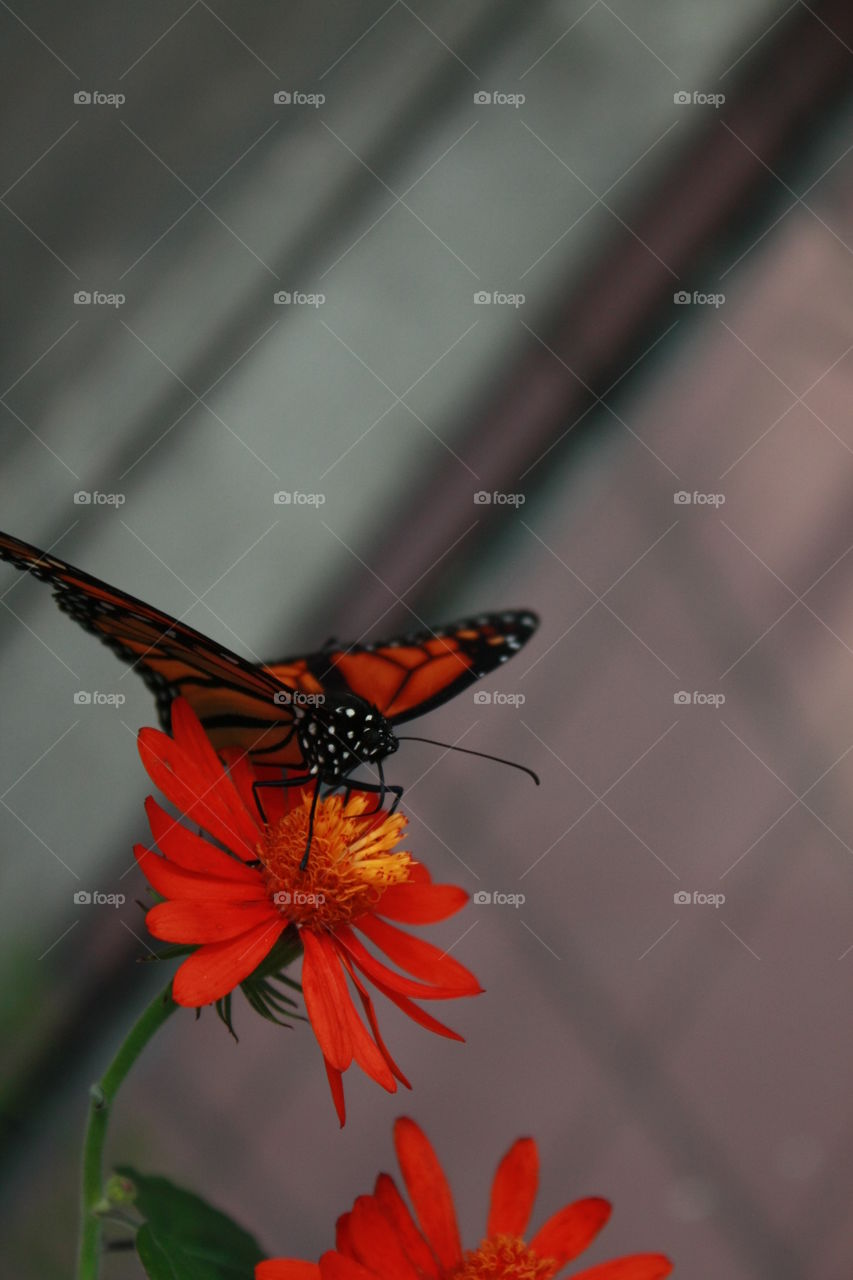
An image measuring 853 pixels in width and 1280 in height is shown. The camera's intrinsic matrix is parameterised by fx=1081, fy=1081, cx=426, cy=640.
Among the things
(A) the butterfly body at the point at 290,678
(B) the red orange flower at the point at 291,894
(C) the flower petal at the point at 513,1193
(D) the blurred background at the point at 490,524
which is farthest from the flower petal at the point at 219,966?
(D) the blurred background at the point at 490,524

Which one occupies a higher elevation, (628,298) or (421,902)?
(628,298)

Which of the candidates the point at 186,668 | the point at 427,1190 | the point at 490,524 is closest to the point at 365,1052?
the point at 427,1190

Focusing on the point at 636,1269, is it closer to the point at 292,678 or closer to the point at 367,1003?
the point at 367,1003

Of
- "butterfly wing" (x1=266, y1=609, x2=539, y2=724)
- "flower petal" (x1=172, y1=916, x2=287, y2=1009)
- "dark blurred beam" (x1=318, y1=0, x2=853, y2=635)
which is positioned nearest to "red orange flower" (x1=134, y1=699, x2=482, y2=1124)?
"flower petal" (x1=172, y1=916, x2=287, y2=1009)

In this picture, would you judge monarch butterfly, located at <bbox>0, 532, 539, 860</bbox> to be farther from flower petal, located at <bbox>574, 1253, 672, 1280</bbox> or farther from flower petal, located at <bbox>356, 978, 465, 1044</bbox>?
flower petal, located at <bbox>574, 1253, 672, 1280</bbox>

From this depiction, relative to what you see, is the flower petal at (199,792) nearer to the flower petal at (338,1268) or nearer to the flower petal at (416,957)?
the flower petal at (416,957)

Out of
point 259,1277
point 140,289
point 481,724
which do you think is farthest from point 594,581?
Answer: point 259,1277

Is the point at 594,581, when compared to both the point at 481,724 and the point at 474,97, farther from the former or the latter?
the point at 474,97
